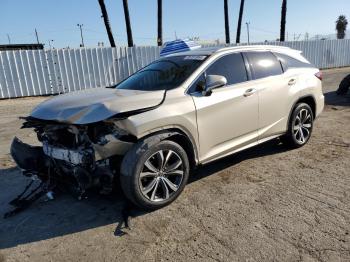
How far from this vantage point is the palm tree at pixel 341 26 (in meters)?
55.8

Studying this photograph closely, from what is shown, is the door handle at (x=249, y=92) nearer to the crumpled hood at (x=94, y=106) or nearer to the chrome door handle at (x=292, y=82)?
the chrome door handle at (x=292, y=82)

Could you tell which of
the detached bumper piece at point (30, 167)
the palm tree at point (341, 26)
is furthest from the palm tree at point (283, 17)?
the palm tree at point (341, 26)

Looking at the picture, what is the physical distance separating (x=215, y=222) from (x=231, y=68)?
215 centimetres

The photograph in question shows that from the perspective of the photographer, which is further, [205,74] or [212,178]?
[212,178]

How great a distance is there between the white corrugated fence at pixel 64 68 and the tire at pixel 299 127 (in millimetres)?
11923

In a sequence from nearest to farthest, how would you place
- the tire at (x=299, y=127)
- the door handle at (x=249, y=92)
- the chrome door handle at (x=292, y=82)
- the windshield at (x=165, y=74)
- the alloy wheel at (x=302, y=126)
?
the windshield at (x=165, y=74) → the door handle at (x=249, y=92) → the chrome door handle at (x=292, y=82) → the tire at (x=299, y=127) → the alloy wheel at (x=302, y=126)

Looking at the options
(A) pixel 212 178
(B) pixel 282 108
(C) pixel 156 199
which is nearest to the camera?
(C) pixel 156 199

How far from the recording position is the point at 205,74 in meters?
4.46

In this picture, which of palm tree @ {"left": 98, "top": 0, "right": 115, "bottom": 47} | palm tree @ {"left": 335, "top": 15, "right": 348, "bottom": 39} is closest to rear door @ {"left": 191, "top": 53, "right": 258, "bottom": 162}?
palm tree @ {"left": 98, "top": 0, "right": 115, "bottom": 47}

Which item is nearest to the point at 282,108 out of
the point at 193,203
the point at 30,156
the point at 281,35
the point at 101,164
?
the point at 193,203

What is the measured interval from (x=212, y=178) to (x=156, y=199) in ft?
3.74

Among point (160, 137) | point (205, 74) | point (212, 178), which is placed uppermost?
point (205, 74)

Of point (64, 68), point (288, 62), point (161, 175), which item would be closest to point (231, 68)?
point (288, 62)

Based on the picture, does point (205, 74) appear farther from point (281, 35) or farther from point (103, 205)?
point (281, 35)
